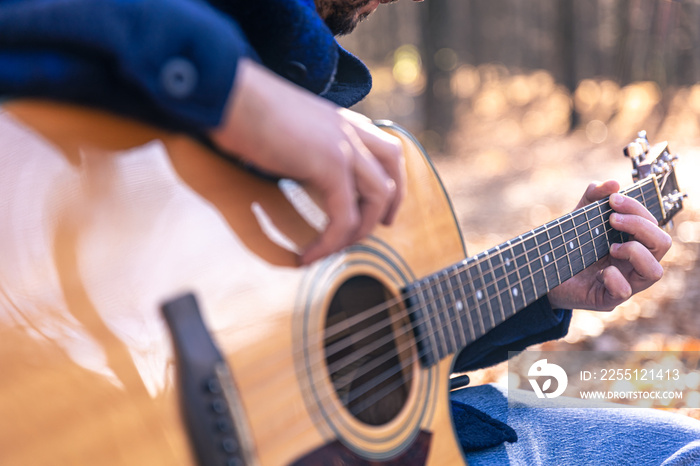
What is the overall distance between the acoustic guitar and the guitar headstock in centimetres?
110

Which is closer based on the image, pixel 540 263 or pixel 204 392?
pixel 204 392

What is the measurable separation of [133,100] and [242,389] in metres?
0.43

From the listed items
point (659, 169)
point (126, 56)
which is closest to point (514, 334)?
point (659, 169)

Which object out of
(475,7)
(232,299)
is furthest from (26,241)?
(475,7)

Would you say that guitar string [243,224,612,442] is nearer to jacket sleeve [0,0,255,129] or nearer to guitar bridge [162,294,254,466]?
guitar bridge [162,294,254,466]

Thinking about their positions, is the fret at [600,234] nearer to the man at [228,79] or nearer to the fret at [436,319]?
the fret at [436,319]

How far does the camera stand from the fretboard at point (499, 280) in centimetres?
114

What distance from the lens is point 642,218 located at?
1.63 metres

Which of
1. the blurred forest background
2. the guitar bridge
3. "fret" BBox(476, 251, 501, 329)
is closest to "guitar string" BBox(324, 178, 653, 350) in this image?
"fret" BBox(476, 251, 501, 329)

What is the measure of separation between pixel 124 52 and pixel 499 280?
88 cm

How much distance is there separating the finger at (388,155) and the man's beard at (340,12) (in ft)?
1.88

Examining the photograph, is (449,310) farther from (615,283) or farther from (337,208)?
(615,283)

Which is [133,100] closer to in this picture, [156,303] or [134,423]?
[156,303]

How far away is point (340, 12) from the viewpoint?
1.49m
